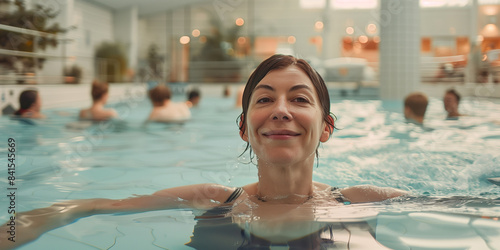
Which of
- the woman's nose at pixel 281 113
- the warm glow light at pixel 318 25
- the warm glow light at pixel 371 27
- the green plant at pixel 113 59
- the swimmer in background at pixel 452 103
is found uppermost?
the warm glow light at pixel 318 25

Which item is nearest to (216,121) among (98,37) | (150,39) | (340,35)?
(98,37)

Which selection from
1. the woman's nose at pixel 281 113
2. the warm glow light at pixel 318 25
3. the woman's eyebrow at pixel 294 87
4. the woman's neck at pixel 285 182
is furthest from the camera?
the warm glow light at pixel 318 25

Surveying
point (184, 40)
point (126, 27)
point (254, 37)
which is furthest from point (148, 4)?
point (254, 37)

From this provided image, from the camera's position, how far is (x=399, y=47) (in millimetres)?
11492

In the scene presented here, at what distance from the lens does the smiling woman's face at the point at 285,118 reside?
1.66 metres

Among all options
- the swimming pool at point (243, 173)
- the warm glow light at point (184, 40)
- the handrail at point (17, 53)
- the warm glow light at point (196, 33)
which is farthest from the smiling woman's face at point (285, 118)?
the warm glow light at point (184, 40)

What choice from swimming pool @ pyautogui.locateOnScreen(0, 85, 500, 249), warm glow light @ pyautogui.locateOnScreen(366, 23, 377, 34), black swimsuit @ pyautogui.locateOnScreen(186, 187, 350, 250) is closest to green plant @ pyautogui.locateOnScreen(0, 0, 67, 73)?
swimming pool @ pyautogui.locateOnScreen(0, 85, 500, 249)

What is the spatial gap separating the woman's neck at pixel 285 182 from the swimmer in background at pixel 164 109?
5076mm

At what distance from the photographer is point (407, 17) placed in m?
11.3

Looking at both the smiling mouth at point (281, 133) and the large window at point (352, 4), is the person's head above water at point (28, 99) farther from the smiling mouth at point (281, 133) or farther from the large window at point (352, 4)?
the large window at point (352, 4)

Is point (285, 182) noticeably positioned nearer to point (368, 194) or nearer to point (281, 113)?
point (281, 113)

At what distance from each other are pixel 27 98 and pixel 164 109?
1899 mm

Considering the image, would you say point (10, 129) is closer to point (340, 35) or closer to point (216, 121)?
point (216, 121)

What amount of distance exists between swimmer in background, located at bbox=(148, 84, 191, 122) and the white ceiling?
1262cm
